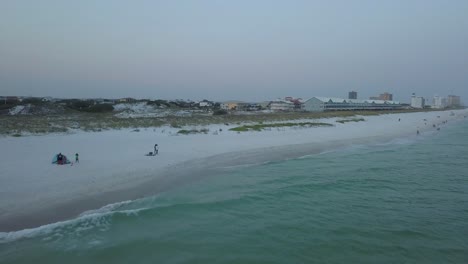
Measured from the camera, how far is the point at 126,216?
29.2 ft

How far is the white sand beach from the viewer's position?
9242mm

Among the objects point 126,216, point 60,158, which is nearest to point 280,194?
point 126,216

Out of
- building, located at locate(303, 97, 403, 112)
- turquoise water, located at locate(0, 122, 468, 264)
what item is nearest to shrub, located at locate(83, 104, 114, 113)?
turquoise water, located at locate(0, 122, 468, 264)

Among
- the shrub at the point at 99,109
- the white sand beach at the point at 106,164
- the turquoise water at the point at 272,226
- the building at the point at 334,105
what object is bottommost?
the turquoise water at the point at 272,226

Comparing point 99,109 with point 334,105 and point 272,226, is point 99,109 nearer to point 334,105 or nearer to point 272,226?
point 272,226

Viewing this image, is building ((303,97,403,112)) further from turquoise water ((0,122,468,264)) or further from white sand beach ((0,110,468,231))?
turquoise water ((0,122,468,264))

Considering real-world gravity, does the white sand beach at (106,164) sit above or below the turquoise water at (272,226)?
above

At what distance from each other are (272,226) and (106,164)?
885 centimetres

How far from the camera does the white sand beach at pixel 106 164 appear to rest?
30.3 feet

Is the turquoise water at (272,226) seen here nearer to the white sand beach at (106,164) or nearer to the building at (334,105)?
the white sand beach at (106,164)

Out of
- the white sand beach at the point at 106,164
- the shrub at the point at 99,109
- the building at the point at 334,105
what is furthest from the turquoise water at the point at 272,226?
the building at the point at 334,105

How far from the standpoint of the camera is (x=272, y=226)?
29.0ft

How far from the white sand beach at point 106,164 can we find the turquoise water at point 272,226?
0.86 metres

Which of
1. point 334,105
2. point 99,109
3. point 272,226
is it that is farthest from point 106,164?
point 334,105
